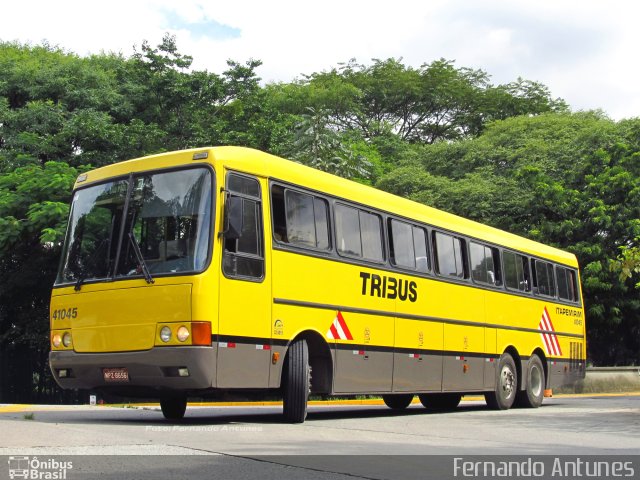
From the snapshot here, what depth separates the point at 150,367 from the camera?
10219 millimetres

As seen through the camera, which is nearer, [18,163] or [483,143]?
[18,163]

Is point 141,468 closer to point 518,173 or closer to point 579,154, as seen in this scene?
point 518,173

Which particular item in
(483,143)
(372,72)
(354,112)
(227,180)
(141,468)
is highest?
(372,72)

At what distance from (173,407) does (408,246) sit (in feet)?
14.8

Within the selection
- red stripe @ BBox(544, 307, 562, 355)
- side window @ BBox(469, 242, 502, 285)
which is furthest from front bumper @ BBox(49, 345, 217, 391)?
red stripe @ BBox(544, 307, 562, 355)

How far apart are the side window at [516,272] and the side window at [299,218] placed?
654 cm

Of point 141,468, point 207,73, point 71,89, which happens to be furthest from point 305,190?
point 71,89

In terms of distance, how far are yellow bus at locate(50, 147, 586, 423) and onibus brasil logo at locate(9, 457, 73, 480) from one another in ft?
10.6

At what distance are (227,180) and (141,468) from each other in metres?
4.60

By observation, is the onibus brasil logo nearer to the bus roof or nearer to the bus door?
the bus door

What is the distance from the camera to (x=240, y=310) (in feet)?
34.6

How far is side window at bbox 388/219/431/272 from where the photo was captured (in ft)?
45.9

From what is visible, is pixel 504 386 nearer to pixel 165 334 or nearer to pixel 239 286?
pixel 239 286

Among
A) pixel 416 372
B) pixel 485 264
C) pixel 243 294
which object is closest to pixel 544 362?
pixel 485 264
